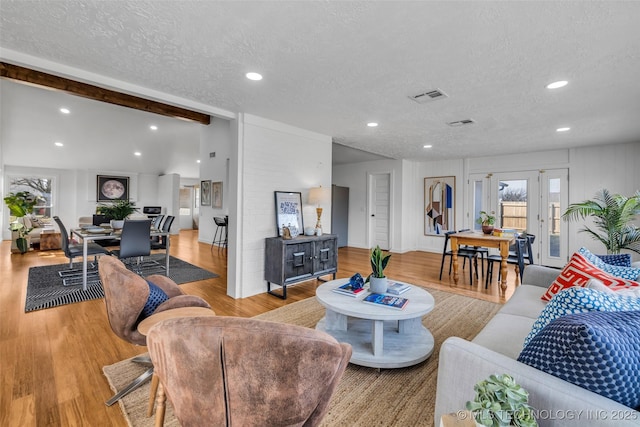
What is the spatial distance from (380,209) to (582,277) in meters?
5.67

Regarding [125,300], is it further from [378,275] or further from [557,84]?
[557,84]

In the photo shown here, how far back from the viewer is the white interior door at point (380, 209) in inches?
294

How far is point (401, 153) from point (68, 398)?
6074mm

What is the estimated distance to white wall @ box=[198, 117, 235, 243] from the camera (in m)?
6.42

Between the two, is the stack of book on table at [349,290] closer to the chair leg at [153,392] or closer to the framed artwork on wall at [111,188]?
the chair leg at [153,392]

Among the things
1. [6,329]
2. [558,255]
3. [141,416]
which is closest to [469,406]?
[141,416]

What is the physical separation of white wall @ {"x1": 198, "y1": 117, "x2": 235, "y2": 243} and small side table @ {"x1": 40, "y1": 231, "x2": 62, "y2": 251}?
3204 mm

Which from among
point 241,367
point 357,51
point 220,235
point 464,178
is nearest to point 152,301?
point 241,367

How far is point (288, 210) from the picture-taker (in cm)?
413

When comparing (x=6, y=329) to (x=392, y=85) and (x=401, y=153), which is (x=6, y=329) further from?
(x=401, y=153)

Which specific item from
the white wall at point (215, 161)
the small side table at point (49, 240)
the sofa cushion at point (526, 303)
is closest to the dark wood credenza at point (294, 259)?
the sofa cushion at point (526, 303)

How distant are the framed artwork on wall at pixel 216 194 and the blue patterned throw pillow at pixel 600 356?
266 inches

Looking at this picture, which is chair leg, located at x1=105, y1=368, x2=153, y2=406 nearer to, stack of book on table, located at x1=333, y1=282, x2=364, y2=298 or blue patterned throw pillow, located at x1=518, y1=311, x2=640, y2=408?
stack of book on table, located at x1=333, y1=282, x2=364, y2=298

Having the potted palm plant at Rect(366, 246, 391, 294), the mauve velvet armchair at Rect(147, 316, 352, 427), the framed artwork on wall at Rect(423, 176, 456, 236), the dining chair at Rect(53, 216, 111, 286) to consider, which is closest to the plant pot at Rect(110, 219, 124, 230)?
the dining chair at Rect(53, 216, 111, 286)
